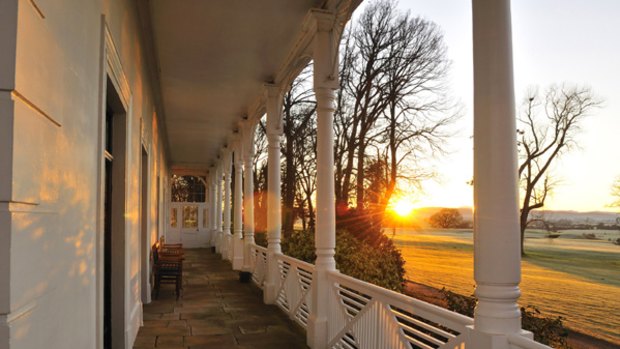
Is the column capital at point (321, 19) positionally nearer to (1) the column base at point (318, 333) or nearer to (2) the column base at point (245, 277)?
(1) the column base at point (318, 333)

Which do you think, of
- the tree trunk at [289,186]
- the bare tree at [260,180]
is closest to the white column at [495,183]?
the tree trunk at [289,186]

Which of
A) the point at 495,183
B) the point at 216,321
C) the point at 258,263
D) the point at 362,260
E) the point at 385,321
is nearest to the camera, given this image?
the point at 495,183

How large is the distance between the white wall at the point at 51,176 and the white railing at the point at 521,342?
191 cm

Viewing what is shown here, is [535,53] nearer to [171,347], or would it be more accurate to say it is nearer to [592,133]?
[592,133]

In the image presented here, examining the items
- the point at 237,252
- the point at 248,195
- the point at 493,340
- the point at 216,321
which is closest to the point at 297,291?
the point at 216,321

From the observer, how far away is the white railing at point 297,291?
6215 mm

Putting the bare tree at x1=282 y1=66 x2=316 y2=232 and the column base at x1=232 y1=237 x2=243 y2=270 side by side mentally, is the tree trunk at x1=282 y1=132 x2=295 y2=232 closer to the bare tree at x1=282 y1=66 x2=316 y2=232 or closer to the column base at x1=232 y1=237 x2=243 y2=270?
the bare tree at x1=282 y1=66 x2=316 y2=232

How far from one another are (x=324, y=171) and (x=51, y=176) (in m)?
3.87

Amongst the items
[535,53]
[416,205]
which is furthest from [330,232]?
[416,205]

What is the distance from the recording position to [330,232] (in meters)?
5.42

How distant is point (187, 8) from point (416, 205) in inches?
379

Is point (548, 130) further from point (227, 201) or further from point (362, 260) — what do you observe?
point (227, 201)

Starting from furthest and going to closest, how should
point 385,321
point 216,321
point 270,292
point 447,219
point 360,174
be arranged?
point 360,174, point 270,292, point 447,219, point 216,321, point 385,321

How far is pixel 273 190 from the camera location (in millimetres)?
8305
